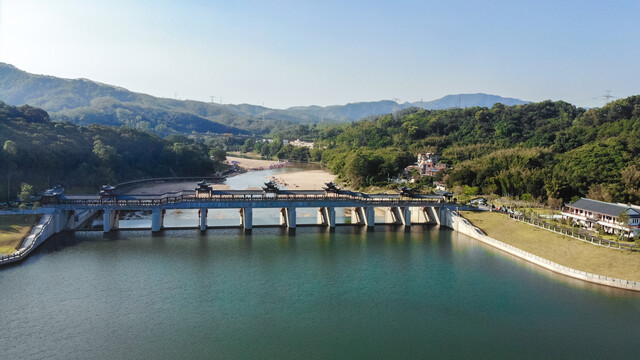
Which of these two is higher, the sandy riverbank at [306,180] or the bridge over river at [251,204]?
the sandy riverbank at [306,180]

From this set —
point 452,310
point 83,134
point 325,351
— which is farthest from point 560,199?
point 83,134

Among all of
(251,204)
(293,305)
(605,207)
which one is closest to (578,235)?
(605,207)

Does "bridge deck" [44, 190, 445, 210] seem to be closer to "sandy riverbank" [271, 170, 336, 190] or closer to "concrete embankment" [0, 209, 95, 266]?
"concrete embankment" [0, 209, 95, 266]

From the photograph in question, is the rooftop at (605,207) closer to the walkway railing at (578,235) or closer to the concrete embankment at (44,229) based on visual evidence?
the walkway railing at (578,235)

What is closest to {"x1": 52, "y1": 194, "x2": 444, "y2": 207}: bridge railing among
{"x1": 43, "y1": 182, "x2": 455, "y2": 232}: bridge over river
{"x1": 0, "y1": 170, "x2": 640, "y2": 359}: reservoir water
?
{"x1": 43, "y1": 182, "x2": 455, "y2": 232}: bridge over river

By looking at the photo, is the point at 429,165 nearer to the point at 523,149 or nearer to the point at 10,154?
the point at 523,149

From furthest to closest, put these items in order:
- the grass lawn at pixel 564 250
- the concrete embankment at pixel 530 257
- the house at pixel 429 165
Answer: the house at pixel 429 165 → the grass lawn at pixel 564 250 → the concrete embankment at pixel 530 257

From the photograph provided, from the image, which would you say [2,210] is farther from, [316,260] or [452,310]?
[452,310]

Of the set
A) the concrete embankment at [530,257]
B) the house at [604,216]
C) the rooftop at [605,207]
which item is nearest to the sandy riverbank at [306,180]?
the concrete embankment at [530,257]
